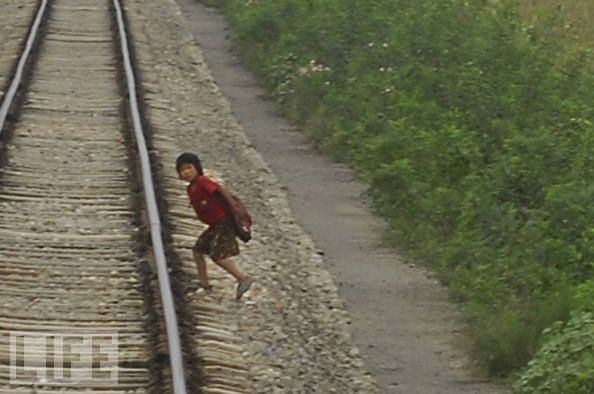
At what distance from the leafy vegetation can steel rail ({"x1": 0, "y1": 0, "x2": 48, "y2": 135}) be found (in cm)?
322

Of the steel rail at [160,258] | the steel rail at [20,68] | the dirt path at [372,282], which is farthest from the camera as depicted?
the steel rail at [20,68]

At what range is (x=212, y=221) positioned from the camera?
1137cm

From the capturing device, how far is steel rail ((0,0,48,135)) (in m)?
17.4

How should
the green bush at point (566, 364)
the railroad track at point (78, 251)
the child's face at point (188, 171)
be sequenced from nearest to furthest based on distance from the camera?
the railroad track at point (78, 251)
the green bush at point (566, 364)
the child's face at point (188, 171)

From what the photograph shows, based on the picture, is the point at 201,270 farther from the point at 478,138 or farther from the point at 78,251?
the point at 478,138

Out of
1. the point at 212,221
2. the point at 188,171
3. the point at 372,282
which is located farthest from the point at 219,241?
the point at 372,282

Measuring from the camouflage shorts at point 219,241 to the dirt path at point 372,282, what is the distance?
Result: 39.9 inches

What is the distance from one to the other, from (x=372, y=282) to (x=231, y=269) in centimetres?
189

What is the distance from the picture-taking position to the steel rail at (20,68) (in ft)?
56.9

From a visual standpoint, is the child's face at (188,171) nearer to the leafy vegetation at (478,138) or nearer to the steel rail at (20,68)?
the leafy vegetation at (478,138)

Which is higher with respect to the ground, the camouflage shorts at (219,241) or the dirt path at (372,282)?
the camouflage shorts at (219,241)

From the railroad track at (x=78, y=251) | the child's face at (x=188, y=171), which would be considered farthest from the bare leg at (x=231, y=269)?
the child's face at (x=188, y=171)

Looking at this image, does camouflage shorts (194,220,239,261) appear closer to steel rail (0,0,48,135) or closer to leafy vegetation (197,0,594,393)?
leafy vegetation (197,0,594,393)

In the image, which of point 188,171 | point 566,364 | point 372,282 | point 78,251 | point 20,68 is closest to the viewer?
point 566,364
